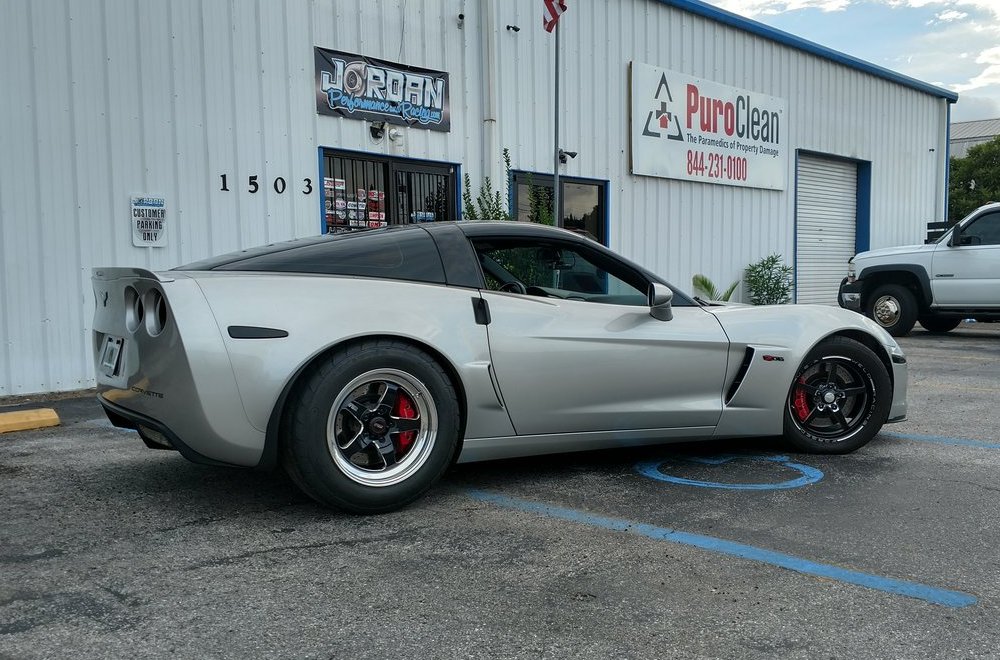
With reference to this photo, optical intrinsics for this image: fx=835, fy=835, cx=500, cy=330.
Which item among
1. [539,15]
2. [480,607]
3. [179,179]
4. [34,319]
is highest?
[539,15]

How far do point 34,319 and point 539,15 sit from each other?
7.31 m

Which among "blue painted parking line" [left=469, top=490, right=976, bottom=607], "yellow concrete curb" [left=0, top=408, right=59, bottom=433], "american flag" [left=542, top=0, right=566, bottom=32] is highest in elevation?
"american flag" [left=542, top=0, right=566, bottom=32]

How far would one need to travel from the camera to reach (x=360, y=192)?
9602mm

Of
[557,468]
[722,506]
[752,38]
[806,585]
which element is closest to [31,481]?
[557,468]

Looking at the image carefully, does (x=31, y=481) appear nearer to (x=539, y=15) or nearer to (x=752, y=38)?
(x=539, y=15)

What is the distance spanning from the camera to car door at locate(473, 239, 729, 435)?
152 inches

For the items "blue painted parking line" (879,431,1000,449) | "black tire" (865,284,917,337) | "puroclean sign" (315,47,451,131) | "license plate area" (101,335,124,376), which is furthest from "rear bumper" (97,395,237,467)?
"black tire" (865,284,917,337)

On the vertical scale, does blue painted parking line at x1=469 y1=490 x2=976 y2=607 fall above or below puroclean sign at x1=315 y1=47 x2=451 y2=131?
below

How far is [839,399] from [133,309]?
368 cm

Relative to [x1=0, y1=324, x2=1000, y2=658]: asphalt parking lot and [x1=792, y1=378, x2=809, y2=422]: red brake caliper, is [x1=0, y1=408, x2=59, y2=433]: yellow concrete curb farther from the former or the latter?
[x1=792, y1=378, x2=809, y2=422]: red brake caliper

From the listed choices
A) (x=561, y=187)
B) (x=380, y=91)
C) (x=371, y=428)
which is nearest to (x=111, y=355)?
(x=371, y=428)

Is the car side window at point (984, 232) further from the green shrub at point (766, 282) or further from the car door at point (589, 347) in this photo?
the car door at point (589, 347)

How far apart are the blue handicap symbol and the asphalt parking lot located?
0.06ft

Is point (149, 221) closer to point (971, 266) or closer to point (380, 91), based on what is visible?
point (380, 91)
